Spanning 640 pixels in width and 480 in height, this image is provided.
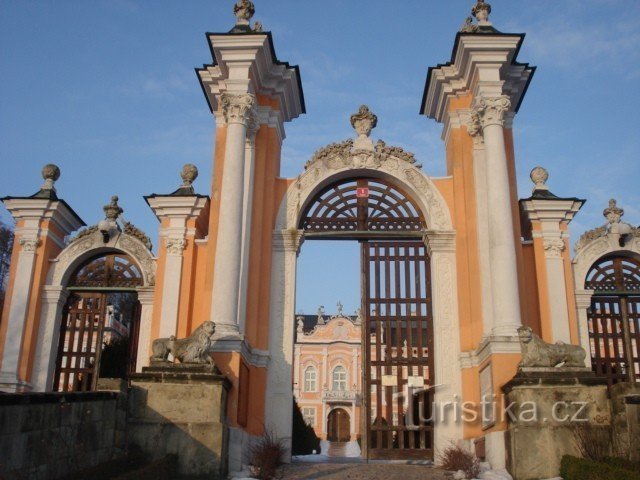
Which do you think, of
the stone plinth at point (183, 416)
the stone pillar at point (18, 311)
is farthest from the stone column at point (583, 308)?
the stone pillar at point (18, 311)

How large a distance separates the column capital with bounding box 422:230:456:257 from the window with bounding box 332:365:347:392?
40.6 metres

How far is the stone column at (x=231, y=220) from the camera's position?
12492 mm

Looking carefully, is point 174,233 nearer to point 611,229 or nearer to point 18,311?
point 18,311

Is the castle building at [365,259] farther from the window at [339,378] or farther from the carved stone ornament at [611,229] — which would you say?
the window at [339,378]

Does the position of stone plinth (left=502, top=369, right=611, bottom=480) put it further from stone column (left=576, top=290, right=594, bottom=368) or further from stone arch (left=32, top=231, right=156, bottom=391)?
stone arch (left=32, top=231, right=156, bottom=391)

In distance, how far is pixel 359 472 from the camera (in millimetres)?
11234

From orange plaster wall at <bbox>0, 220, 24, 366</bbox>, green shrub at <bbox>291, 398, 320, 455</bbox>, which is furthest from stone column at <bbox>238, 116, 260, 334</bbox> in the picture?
green shrub at <bbox>291, 398, 320, 455</bbox>

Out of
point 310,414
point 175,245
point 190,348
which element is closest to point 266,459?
point 190,348

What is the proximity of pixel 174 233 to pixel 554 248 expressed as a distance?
8561 millimetres

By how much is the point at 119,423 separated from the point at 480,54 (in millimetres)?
9687

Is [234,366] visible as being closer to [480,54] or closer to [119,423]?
[119,423]

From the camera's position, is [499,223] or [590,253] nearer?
[499,223]

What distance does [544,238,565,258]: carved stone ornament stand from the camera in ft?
51.0

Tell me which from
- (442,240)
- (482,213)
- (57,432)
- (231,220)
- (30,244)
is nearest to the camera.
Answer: (57,432)
